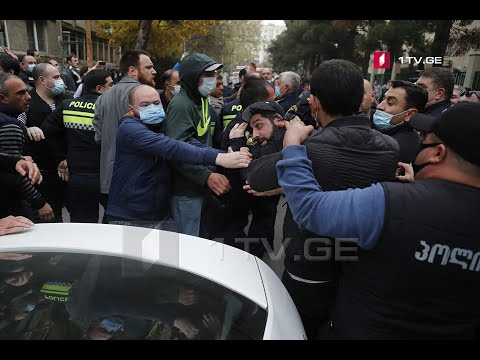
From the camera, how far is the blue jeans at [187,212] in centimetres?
298

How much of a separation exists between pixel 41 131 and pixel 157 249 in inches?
91.9

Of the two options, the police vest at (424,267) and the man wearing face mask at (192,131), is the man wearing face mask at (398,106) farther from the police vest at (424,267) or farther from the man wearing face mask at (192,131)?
the police vest at (424,267)

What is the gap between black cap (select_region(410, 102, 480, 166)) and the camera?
1280 mm

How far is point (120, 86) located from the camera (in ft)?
11.5

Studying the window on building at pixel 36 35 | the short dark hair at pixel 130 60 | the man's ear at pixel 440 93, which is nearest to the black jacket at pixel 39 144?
the short dark hair at pixel 130 60

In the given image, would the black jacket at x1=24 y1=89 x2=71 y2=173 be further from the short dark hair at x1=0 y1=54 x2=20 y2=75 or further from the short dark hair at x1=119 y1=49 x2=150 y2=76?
the short dark hair at x1=0 y1=54 x2=20 y2=75

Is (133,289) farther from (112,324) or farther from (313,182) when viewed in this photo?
(313,182)

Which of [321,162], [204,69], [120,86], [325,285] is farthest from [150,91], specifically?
[325,285]

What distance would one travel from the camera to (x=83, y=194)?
11.8 feet

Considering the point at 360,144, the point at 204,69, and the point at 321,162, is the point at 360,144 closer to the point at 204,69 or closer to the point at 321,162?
the point at 321,162

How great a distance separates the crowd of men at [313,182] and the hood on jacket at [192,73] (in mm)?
11

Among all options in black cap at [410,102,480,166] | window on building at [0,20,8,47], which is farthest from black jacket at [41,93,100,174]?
window on building at [0,20,8,47]

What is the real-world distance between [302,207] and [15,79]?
297 cm

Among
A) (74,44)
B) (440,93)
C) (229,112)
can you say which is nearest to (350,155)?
(229,112)
